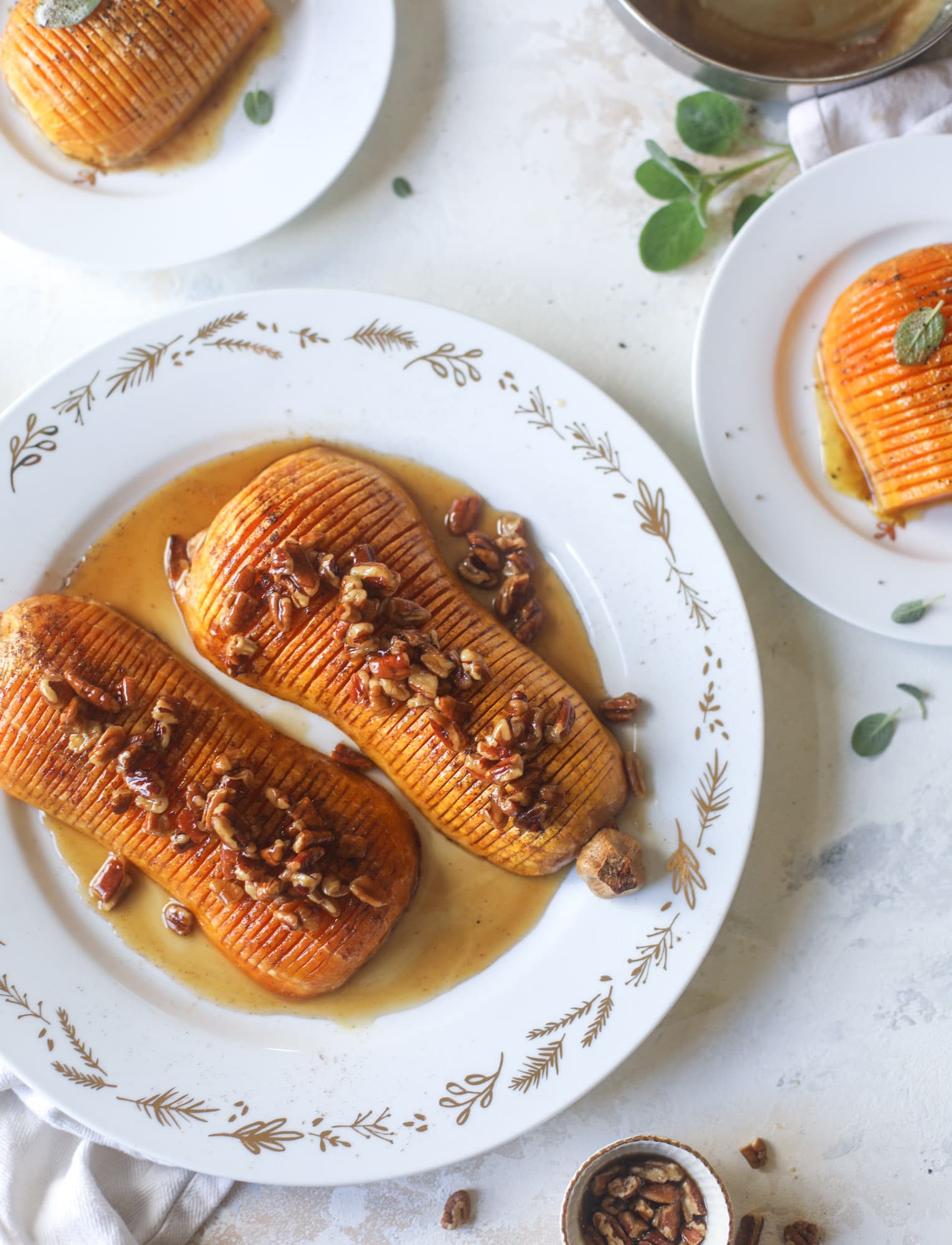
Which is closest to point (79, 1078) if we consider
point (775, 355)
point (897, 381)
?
point (775, 355)

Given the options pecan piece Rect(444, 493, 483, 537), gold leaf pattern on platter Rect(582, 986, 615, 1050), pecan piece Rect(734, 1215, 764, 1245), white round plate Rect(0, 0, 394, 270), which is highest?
white round plate Rect(0, 0, 394, 270)

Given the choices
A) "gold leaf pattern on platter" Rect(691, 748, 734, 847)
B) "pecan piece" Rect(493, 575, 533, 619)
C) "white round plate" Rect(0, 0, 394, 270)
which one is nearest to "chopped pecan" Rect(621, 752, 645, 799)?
"gold leaf pattern on platter" Rect(691, 748, 734, 847)

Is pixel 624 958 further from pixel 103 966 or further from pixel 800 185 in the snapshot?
pixel 800 185

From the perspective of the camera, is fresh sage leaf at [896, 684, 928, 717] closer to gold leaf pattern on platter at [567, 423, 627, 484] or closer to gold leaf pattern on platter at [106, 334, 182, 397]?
gold leaf pattern on platter at [567, 423, 627, 484]

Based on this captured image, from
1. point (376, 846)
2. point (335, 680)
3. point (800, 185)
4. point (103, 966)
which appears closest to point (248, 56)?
point (800, 185)

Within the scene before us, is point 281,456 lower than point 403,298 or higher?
lower
